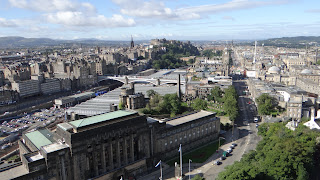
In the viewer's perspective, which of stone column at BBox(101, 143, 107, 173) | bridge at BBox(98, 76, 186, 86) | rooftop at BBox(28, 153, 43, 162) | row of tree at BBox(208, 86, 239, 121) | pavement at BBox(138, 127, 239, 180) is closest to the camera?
rooftop at BBox(28, 153, 43, 162)

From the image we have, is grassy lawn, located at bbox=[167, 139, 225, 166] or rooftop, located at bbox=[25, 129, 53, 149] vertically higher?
rooftop, located at bbox=[25, 129, 53, 149]

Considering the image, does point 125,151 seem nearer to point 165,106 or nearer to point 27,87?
point 165,106

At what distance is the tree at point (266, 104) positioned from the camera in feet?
201

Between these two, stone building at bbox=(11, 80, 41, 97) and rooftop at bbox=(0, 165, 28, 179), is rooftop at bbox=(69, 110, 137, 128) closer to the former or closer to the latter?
rooftop at bbox=(0, 165, 28, 179)

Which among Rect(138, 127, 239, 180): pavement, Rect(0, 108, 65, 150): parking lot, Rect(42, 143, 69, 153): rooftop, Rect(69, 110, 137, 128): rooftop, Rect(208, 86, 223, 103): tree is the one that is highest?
Rect(69, 110, 137, 128): rooftop

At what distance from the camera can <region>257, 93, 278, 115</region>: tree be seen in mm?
61156

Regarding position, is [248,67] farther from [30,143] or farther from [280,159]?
[30,143]

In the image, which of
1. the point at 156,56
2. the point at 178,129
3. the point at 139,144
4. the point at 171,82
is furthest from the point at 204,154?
the point at 156,56

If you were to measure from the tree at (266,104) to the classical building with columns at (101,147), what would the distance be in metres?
26.2

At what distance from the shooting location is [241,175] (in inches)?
1124

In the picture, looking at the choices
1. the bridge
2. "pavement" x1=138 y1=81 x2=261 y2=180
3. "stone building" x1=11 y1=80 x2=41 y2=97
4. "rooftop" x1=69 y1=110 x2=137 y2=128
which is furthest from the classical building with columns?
the bridge

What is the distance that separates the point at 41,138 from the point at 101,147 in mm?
9154

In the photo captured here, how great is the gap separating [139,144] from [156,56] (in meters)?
143

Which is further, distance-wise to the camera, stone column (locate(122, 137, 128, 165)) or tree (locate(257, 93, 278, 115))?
tree (locate(257, 93, 278, 115))
